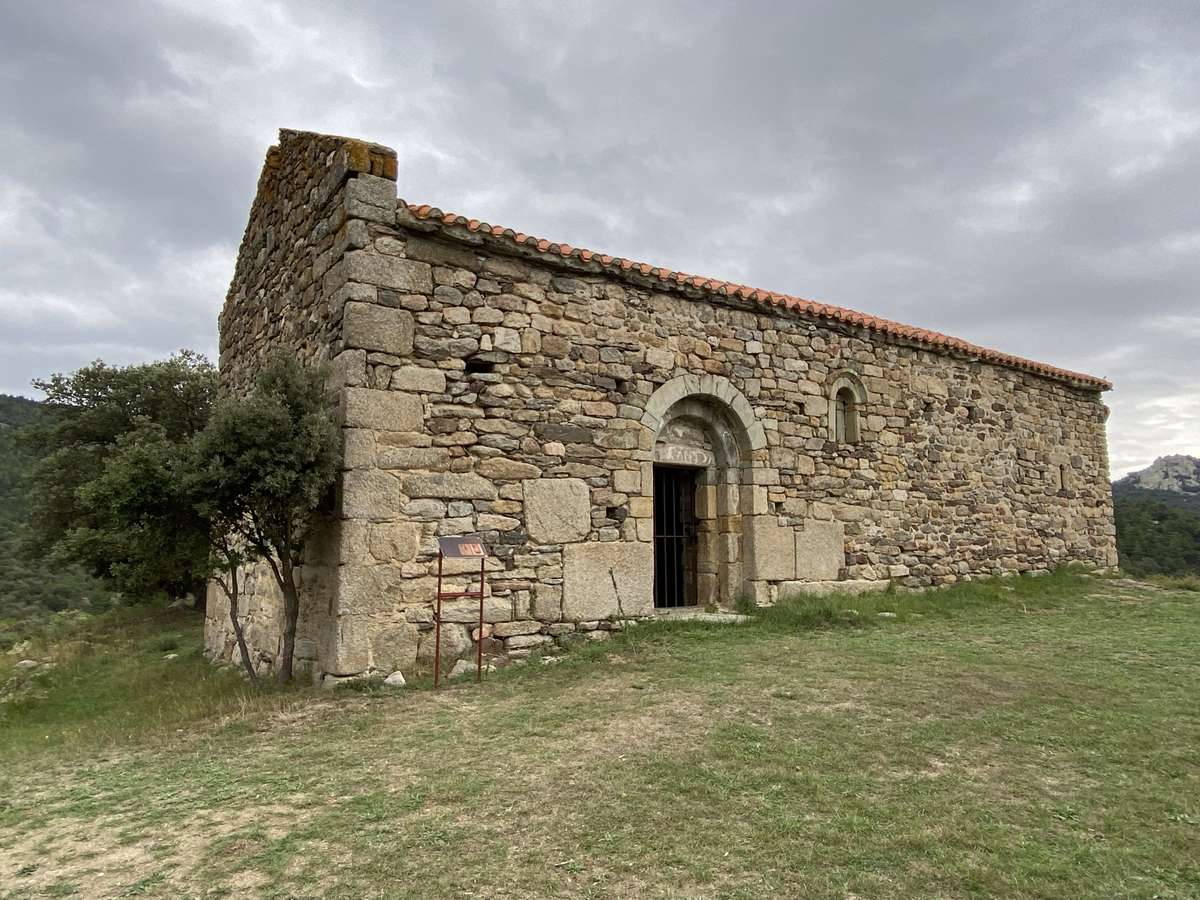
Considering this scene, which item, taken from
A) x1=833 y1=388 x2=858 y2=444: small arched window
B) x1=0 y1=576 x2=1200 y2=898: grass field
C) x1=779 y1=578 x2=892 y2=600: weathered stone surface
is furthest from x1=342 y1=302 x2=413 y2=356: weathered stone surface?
x1=833 y1=388 x2=858 y2=444: small arched window

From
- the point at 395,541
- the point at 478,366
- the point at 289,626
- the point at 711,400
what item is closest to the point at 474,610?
the point at 395,541

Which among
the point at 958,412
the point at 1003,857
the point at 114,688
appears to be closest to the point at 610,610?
the point at 1003,857

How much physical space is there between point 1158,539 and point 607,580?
2158cm

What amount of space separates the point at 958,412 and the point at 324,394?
9.63 m

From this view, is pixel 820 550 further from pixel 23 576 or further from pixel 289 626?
pixel 23 576

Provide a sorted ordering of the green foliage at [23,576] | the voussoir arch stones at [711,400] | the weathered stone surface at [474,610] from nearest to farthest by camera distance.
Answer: the weathered stone surface at [474,610], the voussoir arch stones at [711,400], the green foliage at [23,576]

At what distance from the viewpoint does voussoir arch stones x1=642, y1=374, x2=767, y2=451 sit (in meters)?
8.73

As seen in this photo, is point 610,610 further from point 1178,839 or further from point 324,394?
point 1178,839

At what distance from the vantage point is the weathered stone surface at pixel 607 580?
7.86 m

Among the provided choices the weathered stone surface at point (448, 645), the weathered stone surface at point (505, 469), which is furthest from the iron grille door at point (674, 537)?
the weathered stone surface at point (448, 645)

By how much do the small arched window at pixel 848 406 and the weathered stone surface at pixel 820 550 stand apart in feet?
4.06

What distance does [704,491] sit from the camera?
9734 millimetres

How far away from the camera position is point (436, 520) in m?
7.14

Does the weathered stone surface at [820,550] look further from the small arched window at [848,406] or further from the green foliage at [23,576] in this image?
the green foliage at [23,576]
